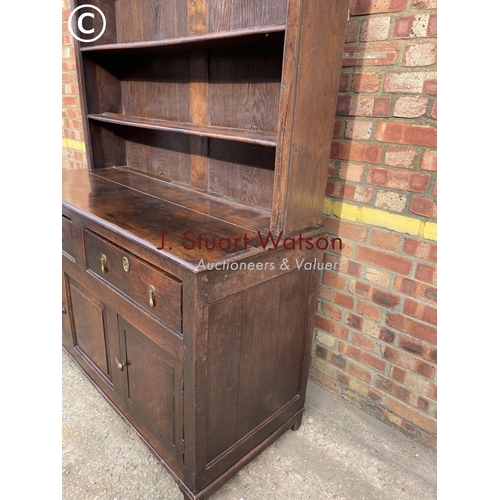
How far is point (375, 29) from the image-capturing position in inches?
56.2

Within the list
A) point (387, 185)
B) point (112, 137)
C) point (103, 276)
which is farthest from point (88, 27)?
point (387, 185)

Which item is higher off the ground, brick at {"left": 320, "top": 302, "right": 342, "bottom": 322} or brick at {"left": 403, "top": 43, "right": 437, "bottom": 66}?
brick at {"left": 403, "top": 43, "right": 437, "bottom": 66}

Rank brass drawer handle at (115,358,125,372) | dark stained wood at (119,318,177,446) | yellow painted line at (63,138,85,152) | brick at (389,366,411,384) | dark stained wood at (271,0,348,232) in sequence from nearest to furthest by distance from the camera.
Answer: dark stained wood at (271,0,348,232) → dark stained wood at (119,318,177,446) → brass drawer handle at (115,358,125,372) → brick at (389,366,411,384) → yellow painted line at (63,138,85,152)

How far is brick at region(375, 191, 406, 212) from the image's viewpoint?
1513mm

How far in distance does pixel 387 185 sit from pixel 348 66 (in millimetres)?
492

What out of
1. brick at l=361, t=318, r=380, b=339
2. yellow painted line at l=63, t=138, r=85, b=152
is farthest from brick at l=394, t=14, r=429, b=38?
yellow painted line at l=63, t=138, r=85, b=152

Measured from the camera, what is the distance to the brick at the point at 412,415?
1674 millimetres

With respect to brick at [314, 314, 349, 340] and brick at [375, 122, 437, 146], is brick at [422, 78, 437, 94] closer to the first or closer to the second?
brick at [375, 122, 437, 146]

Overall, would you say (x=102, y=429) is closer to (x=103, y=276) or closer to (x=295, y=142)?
(x=103, y=276)

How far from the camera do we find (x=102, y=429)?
68.8 inches

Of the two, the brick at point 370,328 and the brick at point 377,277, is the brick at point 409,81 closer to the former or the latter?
the brick at point 377,277

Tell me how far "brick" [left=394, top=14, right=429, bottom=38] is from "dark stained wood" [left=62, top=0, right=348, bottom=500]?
0.86 feet

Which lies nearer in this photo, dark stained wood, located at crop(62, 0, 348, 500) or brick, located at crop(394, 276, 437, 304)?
dark stained wood, located at crop(62, 0, 348, 500)

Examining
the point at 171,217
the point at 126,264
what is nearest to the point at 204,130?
the point at 171,217
